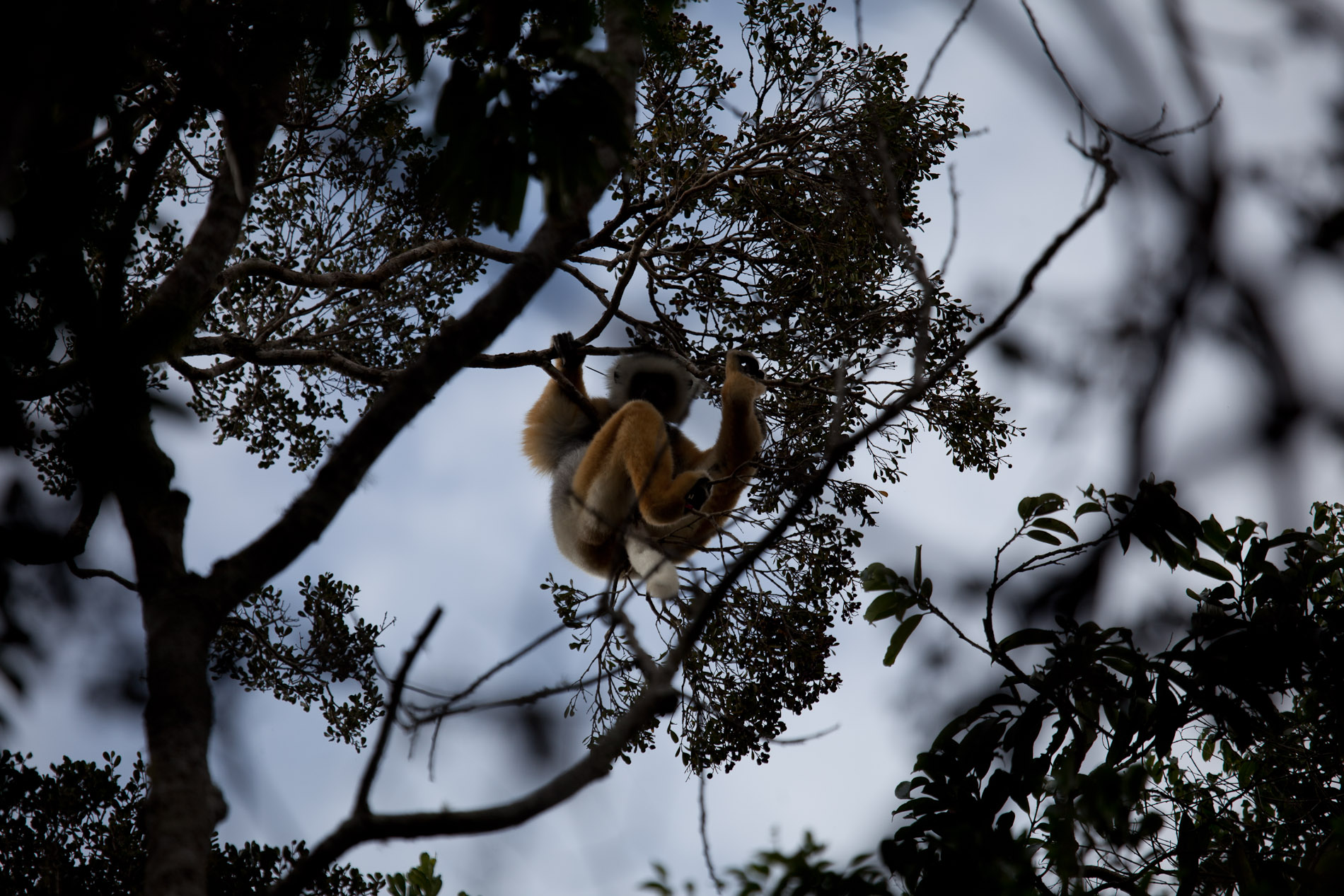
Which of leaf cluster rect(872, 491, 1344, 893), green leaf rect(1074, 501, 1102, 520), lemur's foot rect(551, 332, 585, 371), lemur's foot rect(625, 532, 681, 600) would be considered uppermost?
lemur's foot rect(551, 332, 585, 371)

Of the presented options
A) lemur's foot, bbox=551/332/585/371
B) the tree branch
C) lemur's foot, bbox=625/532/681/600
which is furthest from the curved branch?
the tree branch

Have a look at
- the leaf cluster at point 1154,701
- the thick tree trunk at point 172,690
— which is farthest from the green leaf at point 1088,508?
the thick tree trunk at point 172,690

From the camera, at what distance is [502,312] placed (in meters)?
2.71

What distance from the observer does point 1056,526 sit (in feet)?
12.0

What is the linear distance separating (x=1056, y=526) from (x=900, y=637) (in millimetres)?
754

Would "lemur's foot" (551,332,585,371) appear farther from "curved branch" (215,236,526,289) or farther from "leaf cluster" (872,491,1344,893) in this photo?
"leaf cluster" (872,491,1344,893)

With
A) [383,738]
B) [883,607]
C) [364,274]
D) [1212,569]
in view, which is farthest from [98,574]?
[1212,569]

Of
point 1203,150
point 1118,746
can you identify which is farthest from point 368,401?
point 1203,150

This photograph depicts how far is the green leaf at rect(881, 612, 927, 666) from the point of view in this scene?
12.2ft

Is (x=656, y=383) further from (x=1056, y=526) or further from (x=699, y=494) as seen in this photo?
(x=1056, y=526)

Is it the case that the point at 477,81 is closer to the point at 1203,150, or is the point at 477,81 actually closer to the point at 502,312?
the point at 502,312

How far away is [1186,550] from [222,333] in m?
5.55

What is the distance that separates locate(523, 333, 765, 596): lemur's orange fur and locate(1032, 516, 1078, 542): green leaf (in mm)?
1358

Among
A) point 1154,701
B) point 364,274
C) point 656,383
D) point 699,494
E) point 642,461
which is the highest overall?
point 364,274
